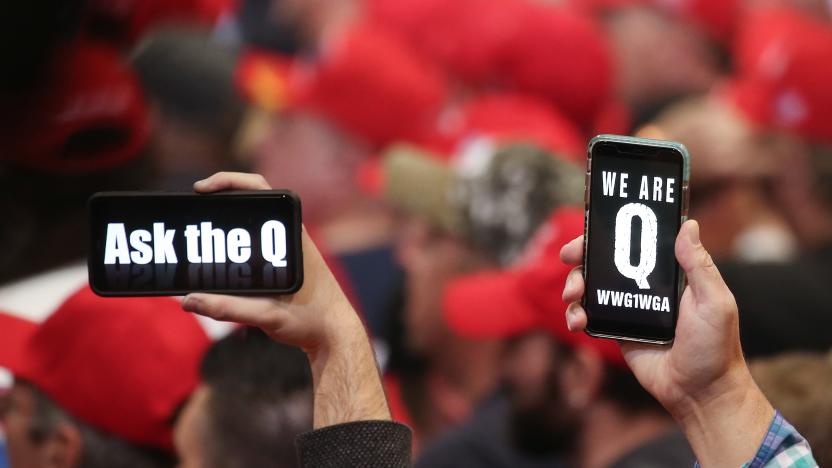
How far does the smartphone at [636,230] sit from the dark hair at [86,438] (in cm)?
82

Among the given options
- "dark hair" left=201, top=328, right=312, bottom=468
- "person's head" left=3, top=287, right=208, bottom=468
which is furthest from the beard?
"person's head" left=3, top=287, right=208, bottom=468

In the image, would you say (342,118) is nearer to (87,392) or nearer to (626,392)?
(626,392)

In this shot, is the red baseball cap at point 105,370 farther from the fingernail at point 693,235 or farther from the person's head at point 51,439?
the fingernail at point 693,235

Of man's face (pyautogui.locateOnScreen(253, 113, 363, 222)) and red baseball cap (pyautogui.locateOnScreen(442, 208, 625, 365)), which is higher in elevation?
man's face (pyautogui.locateOnScreen(253, 113, 363, 222))

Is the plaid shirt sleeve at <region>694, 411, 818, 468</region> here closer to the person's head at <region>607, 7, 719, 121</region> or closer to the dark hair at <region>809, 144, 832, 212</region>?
the dark hair at <region>809, 144, 832, 212</region>

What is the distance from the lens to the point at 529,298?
108 inches

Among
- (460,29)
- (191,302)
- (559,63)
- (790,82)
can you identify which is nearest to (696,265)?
(191,302)

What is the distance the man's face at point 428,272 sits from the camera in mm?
3525

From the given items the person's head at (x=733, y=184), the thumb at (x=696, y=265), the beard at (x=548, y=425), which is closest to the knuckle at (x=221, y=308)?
the thumb at (x=696, y=265)

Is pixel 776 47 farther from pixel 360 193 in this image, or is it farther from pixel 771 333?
pixel 771 333

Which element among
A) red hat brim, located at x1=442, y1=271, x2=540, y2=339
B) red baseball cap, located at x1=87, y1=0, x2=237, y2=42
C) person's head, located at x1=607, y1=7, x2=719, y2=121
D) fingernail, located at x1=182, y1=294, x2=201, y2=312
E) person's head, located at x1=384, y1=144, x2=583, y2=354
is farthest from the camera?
person's head, located at x1=607, y1=7, x2=719, y2=121

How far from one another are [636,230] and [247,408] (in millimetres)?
727

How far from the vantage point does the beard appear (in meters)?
2.72

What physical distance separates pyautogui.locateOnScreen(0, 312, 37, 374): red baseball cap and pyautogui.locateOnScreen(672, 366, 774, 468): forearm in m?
1.00
